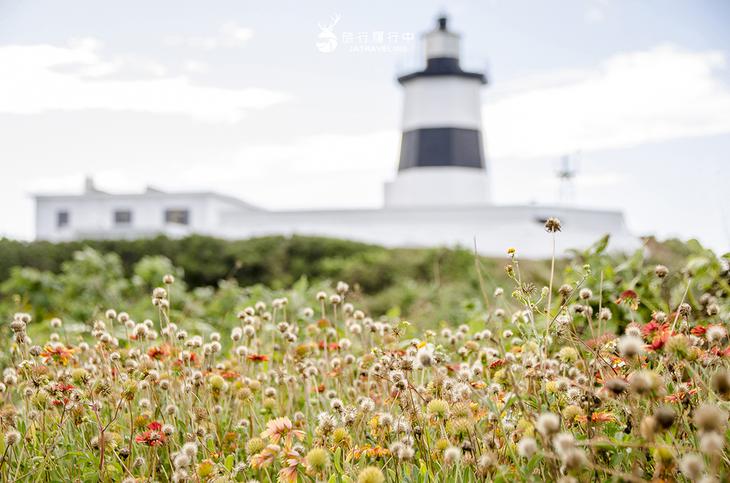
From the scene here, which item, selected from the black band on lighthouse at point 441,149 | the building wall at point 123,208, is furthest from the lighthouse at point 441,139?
the building wall at point 123,208

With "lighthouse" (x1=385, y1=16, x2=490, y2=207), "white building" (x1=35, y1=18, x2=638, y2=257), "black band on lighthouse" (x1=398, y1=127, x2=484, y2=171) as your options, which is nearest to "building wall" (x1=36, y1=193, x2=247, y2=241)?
"white building" (x1=35, y1=18, x2=638, y2=257)

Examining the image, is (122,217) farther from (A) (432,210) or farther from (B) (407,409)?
(B) (407,409)

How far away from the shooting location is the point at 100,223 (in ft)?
100

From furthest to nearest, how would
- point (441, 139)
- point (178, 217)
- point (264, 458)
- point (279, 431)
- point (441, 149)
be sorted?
point (178, 217) < point (441, 139) < point (441, 149) < point (279, 431) < point (264, 458)

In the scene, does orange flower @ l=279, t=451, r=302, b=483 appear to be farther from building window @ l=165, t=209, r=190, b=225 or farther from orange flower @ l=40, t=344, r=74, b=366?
building window @ l=165, t=209, r=190, b=225

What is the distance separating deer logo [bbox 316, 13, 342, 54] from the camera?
5.55 meters

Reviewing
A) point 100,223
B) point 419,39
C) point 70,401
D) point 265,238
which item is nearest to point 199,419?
point 70,401

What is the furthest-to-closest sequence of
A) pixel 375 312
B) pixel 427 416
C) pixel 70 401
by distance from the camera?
pixel 375 312 < pixel 70 401 < pixel 427 416

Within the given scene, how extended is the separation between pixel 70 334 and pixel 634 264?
3279 millimetres

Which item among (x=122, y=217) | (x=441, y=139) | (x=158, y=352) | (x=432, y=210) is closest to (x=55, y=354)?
(x=158, y=352)

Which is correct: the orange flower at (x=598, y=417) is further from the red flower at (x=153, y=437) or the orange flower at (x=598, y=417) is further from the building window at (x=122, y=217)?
the building window at (x=122, y=217)

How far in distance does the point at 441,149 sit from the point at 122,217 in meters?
12.9

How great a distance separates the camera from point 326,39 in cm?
570

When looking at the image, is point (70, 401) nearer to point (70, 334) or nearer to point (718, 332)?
point (718, 332)
